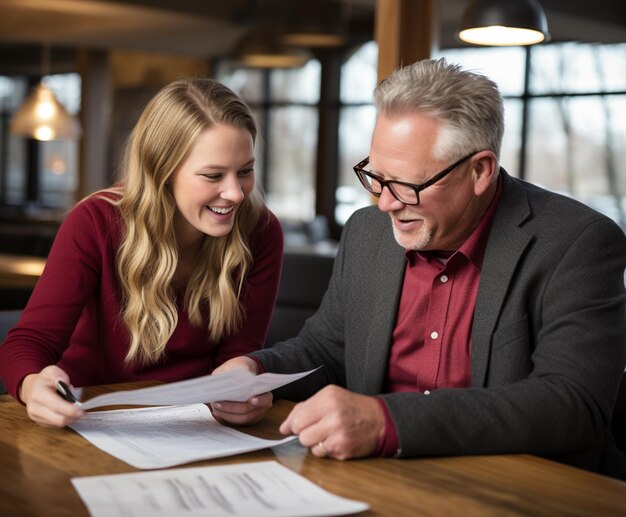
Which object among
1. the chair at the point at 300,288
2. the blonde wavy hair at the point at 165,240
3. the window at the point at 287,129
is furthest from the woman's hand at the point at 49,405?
the window at the point at 287,129

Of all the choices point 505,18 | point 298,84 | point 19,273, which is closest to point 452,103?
point 505,18

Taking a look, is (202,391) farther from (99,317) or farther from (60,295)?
(99,317)

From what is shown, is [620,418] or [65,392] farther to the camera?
[620,418]

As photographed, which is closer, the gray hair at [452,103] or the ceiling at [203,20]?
the gray hair at [452,103]

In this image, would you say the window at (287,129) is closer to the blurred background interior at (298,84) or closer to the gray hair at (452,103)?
the blurred background interior at (298,84)

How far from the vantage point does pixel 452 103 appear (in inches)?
66.0

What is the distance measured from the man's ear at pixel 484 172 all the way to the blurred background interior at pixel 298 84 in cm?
429

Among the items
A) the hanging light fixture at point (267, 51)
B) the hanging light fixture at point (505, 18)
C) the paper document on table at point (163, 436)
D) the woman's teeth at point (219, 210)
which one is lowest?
the paper document on table at point (163, 436)

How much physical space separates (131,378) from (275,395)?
0.48 m

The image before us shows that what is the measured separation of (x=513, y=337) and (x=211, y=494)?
0.72 meters

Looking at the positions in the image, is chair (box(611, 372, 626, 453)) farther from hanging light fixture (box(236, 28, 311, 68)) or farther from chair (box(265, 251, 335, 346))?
hanging light fixture (box(236, 28, 311, 68))

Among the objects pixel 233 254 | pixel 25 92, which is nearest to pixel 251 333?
pixel 233 254

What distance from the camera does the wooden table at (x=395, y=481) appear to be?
1119 millimetres

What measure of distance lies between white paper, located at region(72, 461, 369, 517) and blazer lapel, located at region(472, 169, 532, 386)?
21.7 inches
